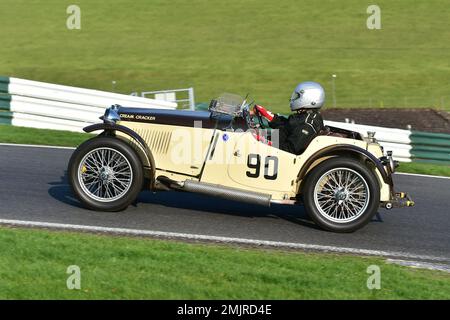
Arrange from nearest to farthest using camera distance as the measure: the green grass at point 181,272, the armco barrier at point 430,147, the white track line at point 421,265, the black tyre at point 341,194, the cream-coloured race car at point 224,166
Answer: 1. the green grass at point 181,272
2. the white track line at point 421,265
3. the black tyre at point 341,194
4. the cream-coloured race car at point 224,166
5. the armco barrier at point 430,147

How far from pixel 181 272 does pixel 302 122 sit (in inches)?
105

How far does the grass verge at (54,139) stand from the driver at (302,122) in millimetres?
4901

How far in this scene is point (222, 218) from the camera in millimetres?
8508

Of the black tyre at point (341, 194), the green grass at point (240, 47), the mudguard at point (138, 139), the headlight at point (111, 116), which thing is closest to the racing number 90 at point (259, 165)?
the black tyre at point (341, 194)

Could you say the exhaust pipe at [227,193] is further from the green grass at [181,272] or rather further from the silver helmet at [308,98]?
the silver helmet at [308,98]

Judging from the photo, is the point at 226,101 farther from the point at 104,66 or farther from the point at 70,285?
the point at 104,66

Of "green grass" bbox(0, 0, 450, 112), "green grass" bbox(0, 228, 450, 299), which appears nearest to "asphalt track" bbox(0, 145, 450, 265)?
"green grass" bbox(0, 228, 450, 299)

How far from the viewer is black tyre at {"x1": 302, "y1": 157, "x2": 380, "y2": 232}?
26.2 feet

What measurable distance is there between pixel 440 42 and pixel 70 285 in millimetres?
29973

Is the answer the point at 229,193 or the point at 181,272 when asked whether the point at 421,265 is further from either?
the point at 181,272

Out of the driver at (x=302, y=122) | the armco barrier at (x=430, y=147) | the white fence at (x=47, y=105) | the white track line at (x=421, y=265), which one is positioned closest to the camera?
the white track line at (x=421, y=265)

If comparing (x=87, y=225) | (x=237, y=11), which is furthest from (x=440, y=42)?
(x=87, y=225)

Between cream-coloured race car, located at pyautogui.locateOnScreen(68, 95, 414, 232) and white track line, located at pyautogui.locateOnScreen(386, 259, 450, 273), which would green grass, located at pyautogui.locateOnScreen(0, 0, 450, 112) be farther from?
white track line, located at pyautogui.locateOnScreen(386, 259, 450, 273)

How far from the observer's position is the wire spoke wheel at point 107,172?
816cm
